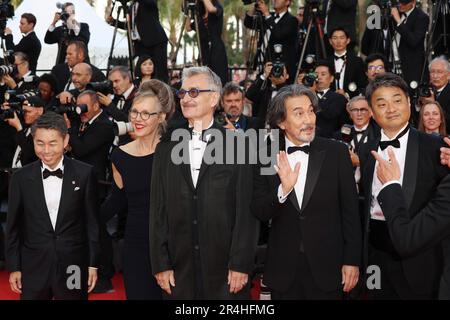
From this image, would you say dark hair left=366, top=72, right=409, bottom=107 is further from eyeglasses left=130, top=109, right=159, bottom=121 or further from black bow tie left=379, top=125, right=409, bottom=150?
eyeglasses left=130, top=109, right=159, bottom=121

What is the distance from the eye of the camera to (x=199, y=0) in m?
7.75

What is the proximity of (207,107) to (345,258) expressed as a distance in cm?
102

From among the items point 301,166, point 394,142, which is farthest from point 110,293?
point 394,142

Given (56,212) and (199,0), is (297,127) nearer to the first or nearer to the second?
(56,212)

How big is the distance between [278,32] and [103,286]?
3477 millimetres

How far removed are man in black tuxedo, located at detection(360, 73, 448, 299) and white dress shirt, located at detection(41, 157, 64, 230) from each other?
5.52ft

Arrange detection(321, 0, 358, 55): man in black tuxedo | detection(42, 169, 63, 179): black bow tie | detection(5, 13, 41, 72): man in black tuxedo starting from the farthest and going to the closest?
detection(5, 13, 41, 72): man in black tuxedo, detection(321, 0, 358, 55): man in black tuxedo, detection(42, 169, 63, 179): black bow tie

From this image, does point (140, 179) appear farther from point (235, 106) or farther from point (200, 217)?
point (235, 106)

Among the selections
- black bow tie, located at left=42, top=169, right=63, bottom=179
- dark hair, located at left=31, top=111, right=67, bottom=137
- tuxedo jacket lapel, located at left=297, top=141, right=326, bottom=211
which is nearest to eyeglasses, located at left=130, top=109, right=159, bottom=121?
dark hair, located at left=31, top=111, right=67, bottom=137

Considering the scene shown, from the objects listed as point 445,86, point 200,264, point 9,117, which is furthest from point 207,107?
point 445,86

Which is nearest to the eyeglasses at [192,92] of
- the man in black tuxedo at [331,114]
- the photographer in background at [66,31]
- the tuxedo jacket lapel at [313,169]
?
the tuxedo jacket lapel at [313,169]

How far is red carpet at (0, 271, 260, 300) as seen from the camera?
17.7ft

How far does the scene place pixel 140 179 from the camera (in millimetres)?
3869

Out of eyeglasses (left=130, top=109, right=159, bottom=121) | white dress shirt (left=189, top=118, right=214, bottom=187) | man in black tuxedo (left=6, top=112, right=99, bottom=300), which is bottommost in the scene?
man in black tuxedo (left=6, top=112, right=99, bottom=300)
